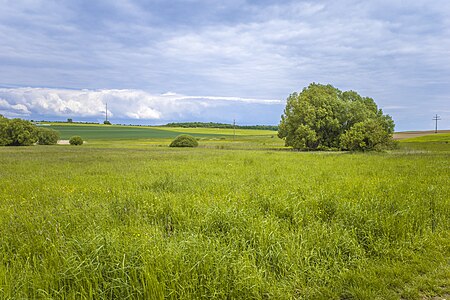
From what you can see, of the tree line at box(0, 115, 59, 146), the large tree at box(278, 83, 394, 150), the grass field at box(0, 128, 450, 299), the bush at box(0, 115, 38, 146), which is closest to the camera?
the grass field at box(0, 128, 450, 299)

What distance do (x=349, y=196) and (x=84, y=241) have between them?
816cm

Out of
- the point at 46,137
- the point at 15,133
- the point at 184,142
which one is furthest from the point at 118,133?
the point at 184,142

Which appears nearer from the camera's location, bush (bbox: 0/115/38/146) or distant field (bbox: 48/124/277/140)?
bush (bbox: 0/115/38/146)

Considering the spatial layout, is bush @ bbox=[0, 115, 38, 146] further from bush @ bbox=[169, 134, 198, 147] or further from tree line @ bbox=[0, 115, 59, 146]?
bush @ bbox=[169, 134, 198, 147]

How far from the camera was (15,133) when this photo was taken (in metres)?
61.7

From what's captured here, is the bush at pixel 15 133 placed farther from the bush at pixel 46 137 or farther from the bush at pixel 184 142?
the bush at pixel 184 142

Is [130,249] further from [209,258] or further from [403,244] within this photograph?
[403,244]

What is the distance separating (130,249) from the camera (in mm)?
4906

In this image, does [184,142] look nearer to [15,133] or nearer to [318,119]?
[318,119]

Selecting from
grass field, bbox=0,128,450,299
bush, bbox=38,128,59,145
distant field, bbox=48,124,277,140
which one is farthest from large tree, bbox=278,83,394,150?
distant field, bbox=48,124,277,140

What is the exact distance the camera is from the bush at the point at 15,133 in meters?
60.7

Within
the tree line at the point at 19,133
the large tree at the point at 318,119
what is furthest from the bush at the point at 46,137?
the large tree at the point at 318,119

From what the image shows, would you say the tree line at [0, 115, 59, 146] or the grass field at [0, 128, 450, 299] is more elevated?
the tree line at [0, 115, 59, 146]

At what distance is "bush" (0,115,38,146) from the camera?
60709mm
